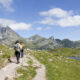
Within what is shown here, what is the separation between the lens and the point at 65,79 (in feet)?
67.8

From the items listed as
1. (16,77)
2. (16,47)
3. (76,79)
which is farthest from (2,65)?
(76,79)

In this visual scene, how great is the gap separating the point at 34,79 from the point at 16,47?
9100 millimetres

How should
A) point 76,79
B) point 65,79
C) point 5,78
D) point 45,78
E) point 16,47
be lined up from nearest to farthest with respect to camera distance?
1. point 5,78
2. point 45,78
3. point 65,79
4. point 76,79
5. point 16,47

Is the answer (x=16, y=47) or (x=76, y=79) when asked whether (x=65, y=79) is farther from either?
(x=16, y=47)

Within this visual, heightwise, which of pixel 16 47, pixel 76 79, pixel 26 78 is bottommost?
pixel 76 79

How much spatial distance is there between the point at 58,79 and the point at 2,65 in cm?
918

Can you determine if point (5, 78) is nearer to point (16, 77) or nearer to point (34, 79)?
point (16, 77)

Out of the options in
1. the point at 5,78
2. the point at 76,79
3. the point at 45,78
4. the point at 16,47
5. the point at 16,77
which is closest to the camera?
the point at 5,78

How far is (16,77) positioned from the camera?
56.4 ft

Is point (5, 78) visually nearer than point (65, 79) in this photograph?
Yes

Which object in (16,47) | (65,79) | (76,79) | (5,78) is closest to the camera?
(5,78)

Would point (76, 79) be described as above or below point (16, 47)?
below

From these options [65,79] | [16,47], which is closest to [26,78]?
[65,79]

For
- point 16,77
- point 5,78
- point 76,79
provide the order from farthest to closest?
point 76,79 < point 16,77 < point 5,78
